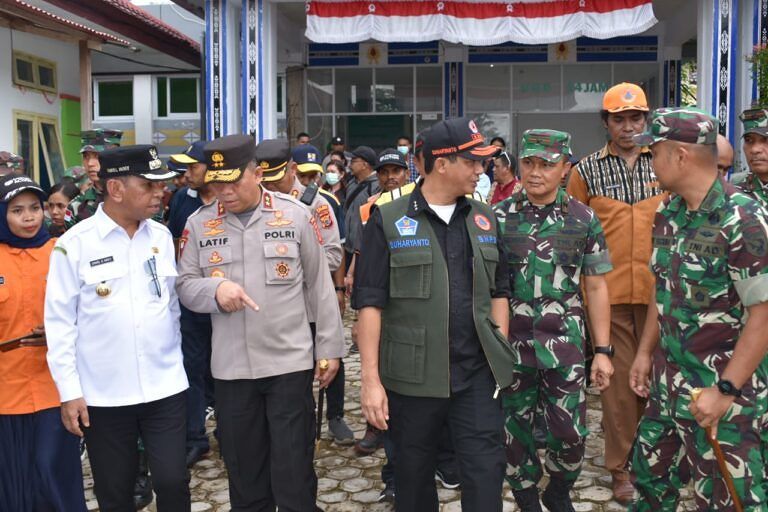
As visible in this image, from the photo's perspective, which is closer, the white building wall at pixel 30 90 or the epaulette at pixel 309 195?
the epaulette at pixel 309 195

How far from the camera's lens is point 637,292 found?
4.33 meters

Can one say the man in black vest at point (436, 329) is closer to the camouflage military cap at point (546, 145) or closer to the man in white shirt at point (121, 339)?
the camouflage military cap at point (546, 145)

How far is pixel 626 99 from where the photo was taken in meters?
4.28

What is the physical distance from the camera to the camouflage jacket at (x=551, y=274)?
3600 millimetres

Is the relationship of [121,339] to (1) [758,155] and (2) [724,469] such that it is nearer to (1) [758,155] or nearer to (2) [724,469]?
(2) [724,469]

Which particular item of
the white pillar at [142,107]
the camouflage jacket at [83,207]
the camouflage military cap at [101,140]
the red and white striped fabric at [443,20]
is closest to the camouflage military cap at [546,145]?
the camouflage jacket at [83,207]

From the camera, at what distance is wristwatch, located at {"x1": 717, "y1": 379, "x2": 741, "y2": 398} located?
275 cm

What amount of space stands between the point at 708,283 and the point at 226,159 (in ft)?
6.89

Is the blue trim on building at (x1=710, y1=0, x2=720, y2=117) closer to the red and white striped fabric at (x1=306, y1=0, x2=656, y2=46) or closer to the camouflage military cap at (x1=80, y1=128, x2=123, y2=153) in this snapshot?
the red and white striped fabric at (x1=306, y1=0, x2=656, y2=46)

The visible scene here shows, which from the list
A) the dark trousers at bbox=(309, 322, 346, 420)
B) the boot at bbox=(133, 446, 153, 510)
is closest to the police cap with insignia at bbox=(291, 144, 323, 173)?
the dark trousers at bbox=(309, 322, 346, 420)

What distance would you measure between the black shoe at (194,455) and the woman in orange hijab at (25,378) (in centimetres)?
141

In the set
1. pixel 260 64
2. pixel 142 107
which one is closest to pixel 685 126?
pixel 260 64

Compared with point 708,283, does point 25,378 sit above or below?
below

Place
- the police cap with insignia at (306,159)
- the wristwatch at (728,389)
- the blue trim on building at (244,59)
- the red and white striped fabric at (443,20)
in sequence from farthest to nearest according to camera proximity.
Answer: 1. the blue trim on building at (244,59)
2. the red and white striped fabric at (443,20)
3. the police cap with insignia at (306,159)
4. the wristwatch at (728,389)
